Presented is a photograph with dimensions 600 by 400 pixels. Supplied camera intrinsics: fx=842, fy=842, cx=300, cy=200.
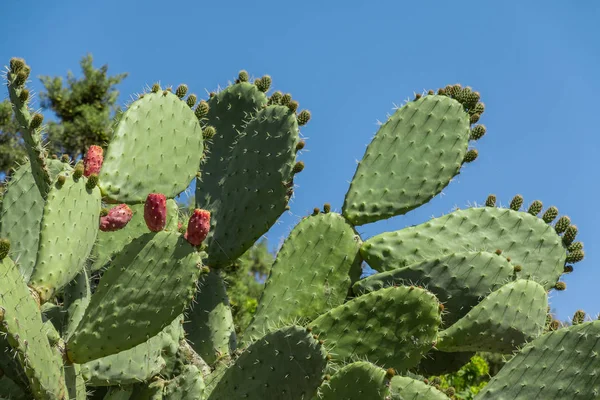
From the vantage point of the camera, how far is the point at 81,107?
42.6 ft

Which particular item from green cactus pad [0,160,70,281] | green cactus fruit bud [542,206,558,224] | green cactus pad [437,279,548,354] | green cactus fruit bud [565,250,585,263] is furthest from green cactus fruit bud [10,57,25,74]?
green cactus fruit bud [565,250,585,263]

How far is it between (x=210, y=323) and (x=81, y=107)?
33.2 ft

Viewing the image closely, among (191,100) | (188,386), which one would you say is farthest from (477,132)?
(188,386)

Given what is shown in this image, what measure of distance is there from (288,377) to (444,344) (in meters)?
0.85

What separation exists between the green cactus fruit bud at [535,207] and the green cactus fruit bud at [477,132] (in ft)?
1.23

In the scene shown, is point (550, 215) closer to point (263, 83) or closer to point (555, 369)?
point (555, 369)

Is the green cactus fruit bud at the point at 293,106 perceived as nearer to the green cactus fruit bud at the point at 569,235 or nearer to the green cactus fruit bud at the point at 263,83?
the green cactus fruit bud at the point at 263,83

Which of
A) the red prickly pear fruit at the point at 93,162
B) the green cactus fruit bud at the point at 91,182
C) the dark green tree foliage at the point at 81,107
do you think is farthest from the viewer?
the dark green tree foliage at the point at 81,107

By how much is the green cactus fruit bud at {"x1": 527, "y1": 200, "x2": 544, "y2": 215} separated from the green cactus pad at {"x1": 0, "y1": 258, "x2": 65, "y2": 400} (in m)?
2.05

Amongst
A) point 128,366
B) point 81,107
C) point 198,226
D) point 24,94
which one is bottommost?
point 128,366

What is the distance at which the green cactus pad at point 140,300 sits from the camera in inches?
102

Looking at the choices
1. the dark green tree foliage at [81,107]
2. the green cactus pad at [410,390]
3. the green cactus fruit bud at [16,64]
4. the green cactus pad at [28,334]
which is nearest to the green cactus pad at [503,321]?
the green cactus pad at [410,390]

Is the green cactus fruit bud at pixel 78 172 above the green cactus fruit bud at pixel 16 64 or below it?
below

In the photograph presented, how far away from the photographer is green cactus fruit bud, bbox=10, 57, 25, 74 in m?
2.76
